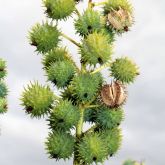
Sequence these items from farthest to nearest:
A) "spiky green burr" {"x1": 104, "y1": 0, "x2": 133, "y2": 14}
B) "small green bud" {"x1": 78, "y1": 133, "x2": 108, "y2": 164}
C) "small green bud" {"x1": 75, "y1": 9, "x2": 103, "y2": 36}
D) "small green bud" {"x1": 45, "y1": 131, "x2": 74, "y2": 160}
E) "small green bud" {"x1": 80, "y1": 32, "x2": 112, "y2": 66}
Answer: "spiky green burr" {"x1": 104, "y1": 0, "x2": 133, "y2": 14} → "small green bud" {"x1": 75, "y1": 9, "x2": 103, "y2": 36} → "small green bud" {"x1": 45, "y1": 131, "x2": 74, "y2": 160} → "small green bud" {"x1": 78, "y1": 133, "x2": 108, "y2": 164} → "small green bud" {"x1": 80, "y1": 32, "x2": 112, "y2": 66}

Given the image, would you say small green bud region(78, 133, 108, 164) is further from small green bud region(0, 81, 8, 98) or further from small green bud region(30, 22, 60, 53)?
small green bud region(0, 81, 8, 98)

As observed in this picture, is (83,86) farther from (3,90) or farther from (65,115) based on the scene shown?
(3,90)

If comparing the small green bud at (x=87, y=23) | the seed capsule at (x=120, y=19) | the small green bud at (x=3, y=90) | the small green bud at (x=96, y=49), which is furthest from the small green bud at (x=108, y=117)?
the small green bud at (x=3, y=90)

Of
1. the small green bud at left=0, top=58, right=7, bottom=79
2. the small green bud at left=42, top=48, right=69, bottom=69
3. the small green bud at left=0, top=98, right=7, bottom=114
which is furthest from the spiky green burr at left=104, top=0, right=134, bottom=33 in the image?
the small green bud at left=0, top=98, right=7, bottom=114

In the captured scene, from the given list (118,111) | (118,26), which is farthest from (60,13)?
(118,111)

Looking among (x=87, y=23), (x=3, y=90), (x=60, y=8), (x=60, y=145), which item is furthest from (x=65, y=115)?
(x=3, y=90)

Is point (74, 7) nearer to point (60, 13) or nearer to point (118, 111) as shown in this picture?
point (60, 13)

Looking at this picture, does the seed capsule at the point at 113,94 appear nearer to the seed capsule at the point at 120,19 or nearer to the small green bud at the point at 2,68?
the seed capsule at the point at 120,19
